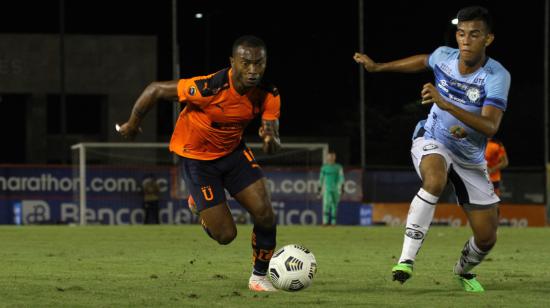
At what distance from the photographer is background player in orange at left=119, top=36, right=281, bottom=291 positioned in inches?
368

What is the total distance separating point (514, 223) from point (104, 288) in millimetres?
23270

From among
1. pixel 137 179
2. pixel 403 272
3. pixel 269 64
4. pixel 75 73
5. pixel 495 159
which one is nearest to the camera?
pixel 403 272

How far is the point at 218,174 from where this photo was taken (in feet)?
32.9

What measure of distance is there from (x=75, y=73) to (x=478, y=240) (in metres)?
37.3

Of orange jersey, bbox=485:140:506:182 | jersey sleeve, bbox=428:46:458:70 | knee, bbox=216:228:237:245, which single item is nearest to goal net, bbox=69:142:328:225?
orange jersey, bbox=485:140:506:182

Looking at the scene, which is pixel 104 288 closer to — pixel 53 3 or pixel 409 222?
pixel 409 222

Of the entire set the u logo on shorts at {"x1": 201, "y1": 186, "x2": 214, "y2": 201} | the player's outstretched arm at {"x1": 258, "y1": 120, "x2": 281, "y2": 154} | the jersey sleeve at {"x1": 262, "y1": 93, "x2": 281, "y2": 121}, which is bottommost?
the u logo on shorts at {"x1": 201, "y1": 186, "x2": 214, "y2": 201}

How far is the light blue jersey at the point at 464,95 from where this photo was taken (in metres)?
8.91

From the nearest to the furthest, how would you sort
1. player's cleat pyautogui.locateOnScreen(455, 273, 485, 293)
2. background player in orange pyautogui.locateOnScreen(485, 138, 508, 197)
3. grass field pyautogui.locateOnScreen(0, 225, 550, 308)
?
grass field pyautogui.locateOnScreen(0, 225, 550, 308)
player's cleat pyautogui.locateOnScreen(455, 273, 485, 293)
background player in orange pyautogui.locateOnScreen(485, 138, 508, 197)

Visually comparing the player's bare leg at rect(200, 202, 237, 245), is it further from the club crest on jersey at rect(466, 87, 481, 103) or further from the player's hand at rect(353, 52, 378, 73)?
the club crest on jersey at rect(466, 87, 481, 103)

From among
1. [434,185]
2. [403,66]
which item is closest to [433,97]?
[434,185]

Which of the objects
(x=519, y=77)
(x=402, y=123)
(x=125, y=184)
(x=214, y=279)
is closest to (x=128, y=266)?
(x=214, y=279)

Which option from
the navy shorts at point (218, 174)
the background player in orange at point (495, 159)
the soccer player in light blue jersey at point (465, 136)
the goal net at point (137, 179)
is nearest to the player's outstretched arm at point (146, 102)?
the navy shorts at point (218, 174)

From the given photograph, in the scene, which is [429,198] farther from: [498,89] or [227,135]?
[227,135]
